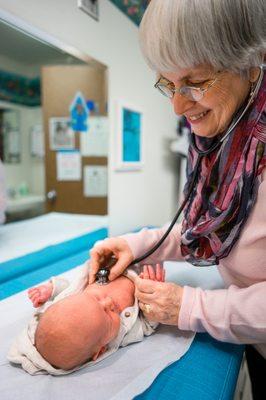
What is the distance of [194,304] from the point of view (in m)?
0.74

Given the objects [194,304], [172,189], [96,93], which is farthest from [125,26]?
[194,304]

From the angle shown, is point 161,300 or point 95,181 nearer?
point 161,300

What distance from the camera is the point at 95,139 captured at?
212 centimetres

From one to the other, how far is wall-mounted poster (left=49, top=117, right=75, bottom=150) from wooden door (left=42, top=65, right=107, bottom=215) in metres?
0.03

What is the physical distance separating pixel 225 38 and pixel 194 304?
590 mm

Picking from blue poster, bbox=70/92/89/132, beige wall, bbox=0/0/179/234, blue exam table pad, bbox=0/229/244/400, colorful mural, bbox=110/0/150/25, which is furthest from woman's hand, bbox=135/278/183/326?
colorful mural, bbox=110/0/150/25

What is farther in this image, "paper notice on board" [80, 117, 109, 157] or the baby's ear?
"paper notice on board" [80, 117, 109, 157]

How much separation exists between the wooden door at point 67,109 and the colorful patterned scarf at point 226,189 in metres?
1.22

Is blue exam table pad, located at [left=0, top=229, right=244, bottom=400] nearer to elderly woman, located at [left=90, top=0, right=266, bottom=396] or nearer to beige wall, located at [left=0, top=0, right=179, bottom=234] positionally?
elderly woman, located at [left=90, top=0, right=266, bottom=396]

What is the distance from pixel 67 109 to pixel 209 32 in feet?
6.13

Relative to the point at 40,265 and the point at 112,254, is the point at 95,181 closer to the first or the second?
the point at 40,265

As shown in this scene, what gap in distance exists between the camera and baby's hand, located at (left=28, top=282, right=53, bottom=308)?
0.86 m

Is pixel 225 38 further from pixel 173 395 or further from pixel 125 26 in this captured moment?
pixel 125 26

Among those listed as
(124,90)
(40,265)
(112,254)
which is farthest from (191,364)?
(124,90)
